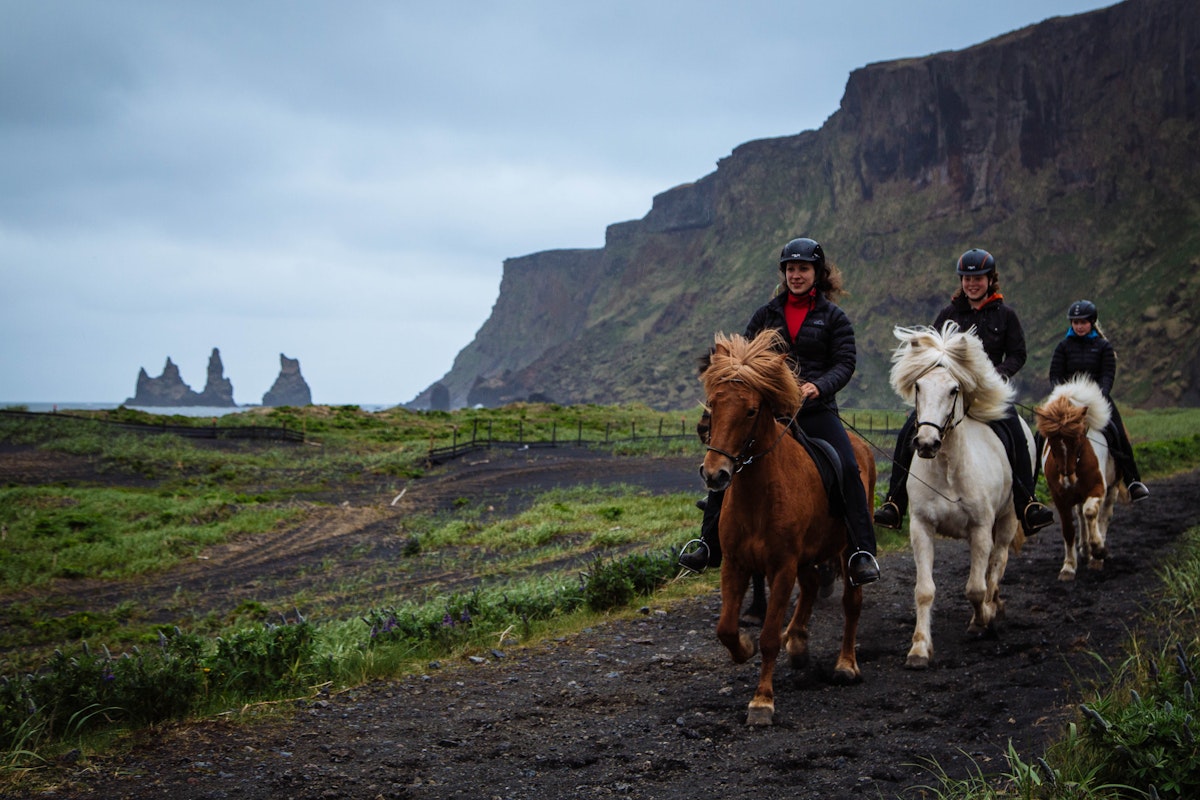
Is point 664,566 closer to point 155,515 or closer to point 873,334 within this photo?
point 155,515

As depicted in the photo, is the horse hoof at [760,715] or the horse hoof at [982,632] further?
the horse hoof at [982,632]

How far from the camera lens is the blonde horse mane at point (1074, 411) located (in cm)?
1045

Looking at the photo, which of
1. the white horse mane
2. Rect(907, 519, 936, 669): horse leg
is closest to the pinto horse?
the white horse mane

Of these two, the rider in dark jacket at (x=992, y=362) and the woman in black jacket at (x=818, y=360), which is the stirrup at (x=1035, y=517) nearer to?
the rider in dark jacket at (x=992, y=362)

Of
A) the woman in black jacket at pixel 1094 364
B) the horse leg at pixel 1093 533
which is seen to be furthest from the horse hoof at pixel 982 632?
the woman in black jacket at pixel 1094 364

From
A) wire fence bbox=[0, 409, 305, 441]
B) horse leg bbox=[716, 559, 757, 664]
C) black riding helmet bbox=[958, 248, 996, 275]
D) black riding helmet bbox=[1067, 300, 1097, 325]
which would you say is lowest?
horse leg bbox=[716, 559, 757, 664]

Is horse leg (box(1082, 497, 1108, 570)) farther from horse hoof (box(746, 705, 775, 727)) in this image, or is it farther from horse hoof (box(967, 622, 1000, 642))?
horse hoof (box(746, 705, 775, 727))

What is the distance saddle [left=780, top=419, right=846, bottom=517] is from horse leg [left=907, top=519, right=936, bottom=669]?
2.39 ft

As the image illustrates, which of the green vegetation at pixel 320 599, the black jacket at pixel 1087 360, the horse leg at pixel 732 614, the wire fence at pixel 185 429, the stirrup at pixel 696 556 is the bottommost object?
the green vegetation at pixel 320 599

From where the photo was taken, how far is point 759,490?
5730 mm

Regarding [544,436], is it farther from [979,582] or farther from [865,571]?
[865,571]

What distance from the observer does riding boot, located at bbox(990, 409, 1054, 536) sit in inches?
319

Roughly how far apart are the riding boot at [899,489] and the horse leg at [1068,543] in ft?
10.9

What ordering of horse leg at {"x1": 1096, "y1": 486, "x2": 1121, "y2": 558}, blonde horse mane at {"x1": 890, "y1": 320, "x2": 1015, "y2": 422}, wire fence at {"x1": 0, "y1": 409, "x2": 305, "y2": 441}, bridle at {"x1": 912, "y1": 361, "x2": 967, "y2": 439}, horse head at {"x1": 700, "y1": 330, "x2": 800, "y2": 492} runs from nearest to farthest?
horse head at {"x1": 700, "y1": 330, "x2": 800, "y2": 492}, bridle at {"x1": 912, "y1": 361, "x2": 967, "y2": 439}, blonde horse mane at {"x1": 890, "y1": 320, "x2": 1015, "y2": 422}, horse leg at {"x1": 1096, "y1": 486, "x2": 1121, "y2": 558}, wire fence at {"x1": 0, "y1": 409, "x2": 305, "y2": 441}
